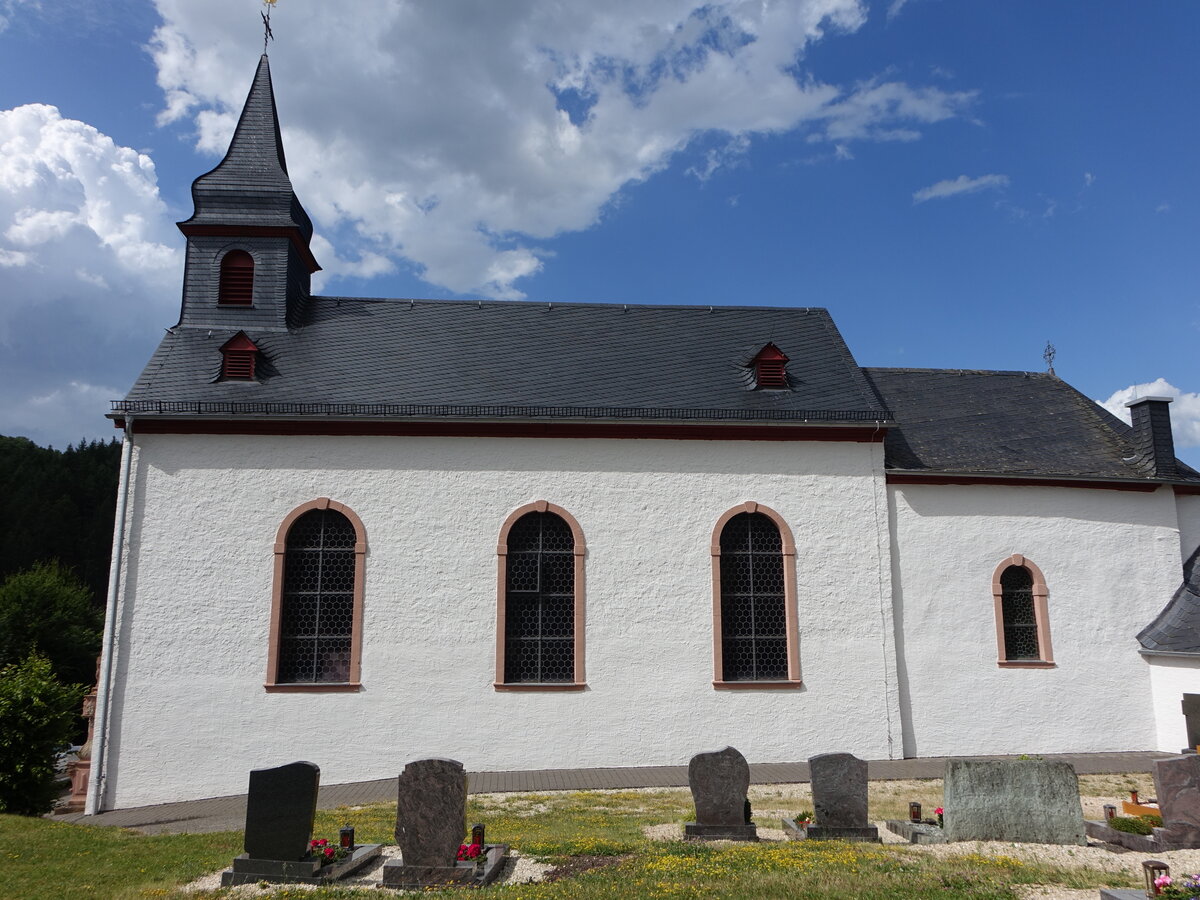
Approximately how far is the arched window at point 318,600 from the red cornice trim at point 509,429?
4.87 ft

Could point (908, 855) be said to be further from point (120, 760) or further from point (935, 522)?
point (120, 760)

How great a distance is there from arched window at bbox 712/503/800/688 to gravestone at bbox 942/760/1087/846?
5.51 m

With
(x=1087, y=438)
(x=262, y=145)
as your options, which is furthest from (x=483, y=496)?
(x=1087, y=438)

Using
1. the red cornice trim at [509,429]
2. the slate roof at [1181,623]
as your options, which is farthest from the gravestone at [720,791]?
the slate roof at [1181,623]

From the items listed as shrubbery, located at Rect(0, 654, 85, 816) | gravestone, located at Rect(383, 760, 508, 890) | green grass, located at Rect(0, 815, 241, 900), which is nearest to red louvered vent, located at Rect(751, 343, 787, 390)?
gravestone, located at Rect(383, 760, 508, 890)

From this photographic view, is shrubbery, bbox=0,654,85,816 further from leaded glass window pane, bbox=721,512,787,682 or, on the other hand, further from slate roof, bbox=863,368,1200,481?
slate roof, bbox=863,368,1200,481

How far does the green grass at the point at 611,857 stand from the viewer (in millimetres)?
7352

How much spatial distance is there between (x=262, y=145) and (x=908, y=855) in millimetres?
18506

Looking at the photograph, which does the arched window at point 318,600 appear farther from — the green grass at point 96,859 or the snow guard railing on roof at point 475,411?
the green grass at point 96,859

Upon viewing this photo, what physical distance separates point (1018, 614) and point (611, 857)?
441 inches

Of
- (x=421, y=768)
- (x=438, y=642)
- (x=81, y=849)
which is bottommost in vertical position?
(x=81, y=849)

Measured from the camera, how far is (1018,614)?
1633cm

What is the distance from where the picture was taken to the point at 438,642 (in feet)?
48.1

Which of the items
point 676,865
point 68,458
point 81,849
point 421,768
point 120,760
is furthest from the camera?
point 68,458
